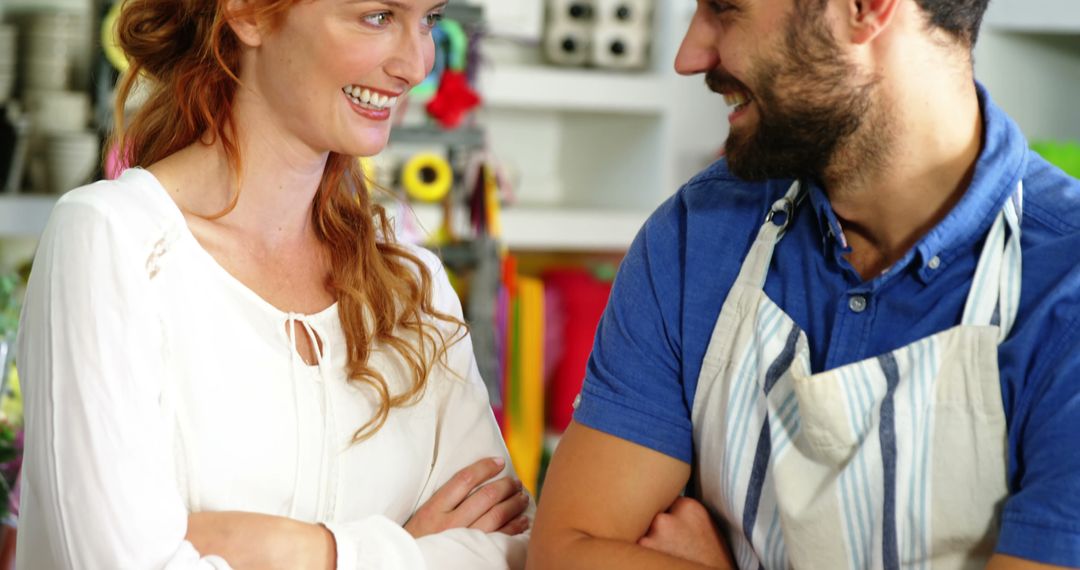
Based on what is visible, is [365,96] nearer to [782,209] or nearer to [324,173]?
[324,173]

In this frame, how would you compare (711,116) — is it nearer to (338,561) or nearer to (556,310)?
(556,310)

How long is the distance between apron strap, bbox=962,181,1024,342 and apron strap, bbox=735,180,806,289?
0.23 metres

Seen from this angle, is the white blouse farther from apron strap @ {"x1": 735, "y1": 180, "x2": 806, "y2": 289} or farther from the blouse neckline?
apron strap @ {"x1": 735, "y1": 180, "x2": 806, "y2": 289}

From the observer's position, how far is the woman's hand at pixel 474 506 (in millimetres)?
1513

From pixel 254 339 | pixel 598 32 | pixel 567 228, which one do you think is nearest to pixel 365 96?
pixel 254 339

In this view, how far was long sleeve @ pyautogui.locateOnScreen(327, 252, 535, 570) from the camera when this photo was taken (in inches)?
54.9

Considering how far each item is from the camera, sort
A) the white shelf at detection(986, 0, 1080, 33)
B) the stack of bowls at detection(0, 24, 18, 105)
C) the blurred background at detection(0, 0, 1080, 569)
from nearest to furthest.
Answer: the white shelf at detection(986, 0, 1080, 33)
the blurred background at detection(0, 0, 1080, 569)
the stack of bowls at detection(0, 24, 18, 105)

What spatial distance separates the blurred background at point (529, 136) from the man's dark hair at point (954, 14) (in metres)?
1.61

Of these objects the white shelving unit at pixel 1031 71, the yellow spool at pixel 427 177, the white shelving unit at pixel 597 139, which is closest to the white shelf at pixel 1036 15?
the white shelving unit at pixel 1031 71

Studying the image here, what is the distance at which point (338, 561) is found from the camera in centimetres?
137

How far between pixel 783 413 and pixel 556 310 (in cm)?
298

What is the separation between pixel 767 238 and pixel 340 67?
0.52 meters

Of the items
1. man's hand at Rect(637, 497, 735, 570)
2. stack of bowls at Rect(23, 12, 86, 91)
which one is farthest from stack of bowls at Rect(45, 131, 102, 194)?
man's hand at Rect(637, 497, 735, 570)

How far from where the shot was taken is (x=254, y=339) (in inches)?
57.1
